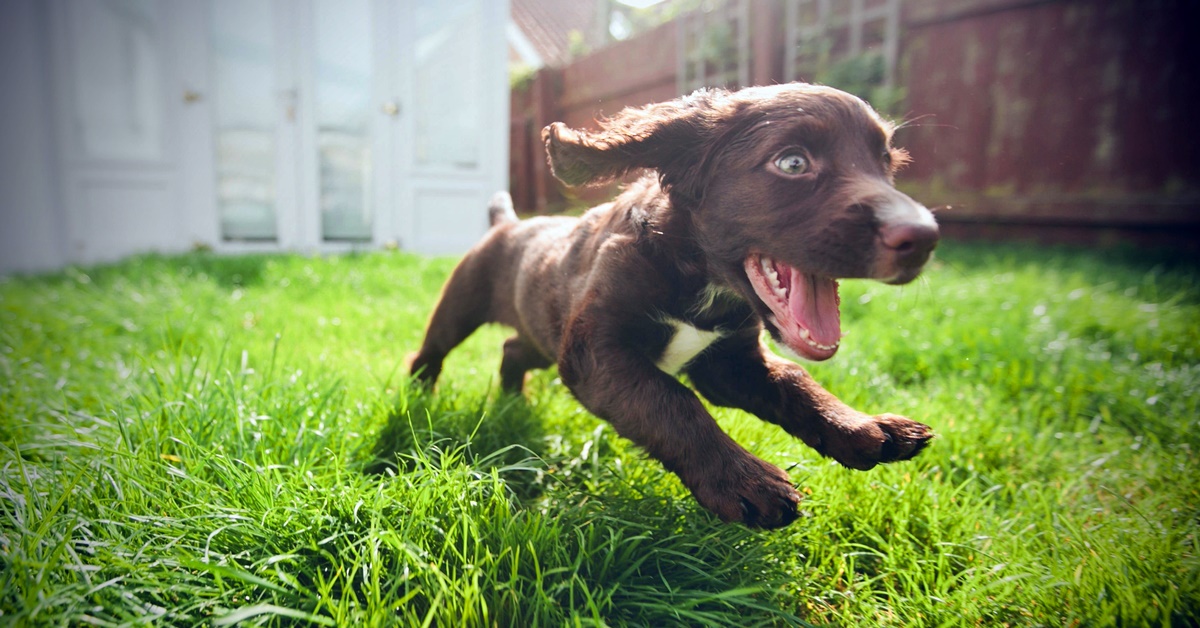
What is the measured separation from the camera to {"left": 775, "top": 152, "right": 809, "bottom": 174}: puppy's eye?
5.50ft

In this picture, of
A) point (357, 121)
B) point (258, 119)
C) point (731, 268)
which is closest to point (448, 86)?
point (357, 121)

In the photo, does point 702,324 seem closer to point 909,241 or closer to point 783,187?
point 783,187

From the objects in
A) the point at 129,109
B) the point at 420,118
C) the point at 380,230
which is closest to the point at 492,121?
the point at 420,118

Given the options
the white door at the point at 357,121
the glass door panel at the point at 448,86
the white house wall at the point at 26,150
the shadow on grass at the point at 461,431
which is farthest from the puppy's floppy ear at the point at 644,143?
the white house wall at the point at 26,150

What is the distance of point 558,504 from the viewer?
1812 mm

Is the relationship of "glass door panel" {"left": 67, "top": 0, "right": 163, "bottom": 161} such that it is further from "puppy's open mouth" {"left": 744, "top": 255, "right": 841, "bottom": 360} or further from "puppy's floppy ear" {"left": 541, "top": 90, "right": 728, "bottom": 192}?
"puppy's open mouth" {"left": 744, "top": 255, "right": 841, "bottom": 360}

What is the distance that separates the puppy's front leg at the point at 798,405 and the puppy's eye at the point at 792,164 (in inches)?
21.3

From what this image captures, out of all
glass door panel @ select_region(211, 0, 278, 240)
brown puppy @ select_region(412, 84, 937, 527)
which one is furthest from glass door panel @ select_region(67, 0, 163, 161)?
brown puppy @ select_region(412, 84, 937, 527)

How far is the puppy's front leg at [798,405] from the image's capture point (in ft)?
5.38

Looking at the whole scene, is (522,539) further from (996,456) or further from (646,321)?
(996,456)

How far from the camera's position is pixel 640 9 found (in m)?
16.8

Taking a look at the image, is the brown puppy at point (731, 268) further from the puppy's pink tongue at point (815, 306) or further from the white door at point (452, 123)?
the white door at point (452, 123)

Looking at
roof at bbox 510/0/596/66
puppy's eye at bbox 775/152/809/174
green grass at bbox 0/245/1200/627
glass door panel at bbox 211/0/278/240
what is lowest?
green grass at bbox 0/245/1200/627

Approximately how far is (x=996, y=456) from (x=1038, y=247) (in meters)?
4.88
